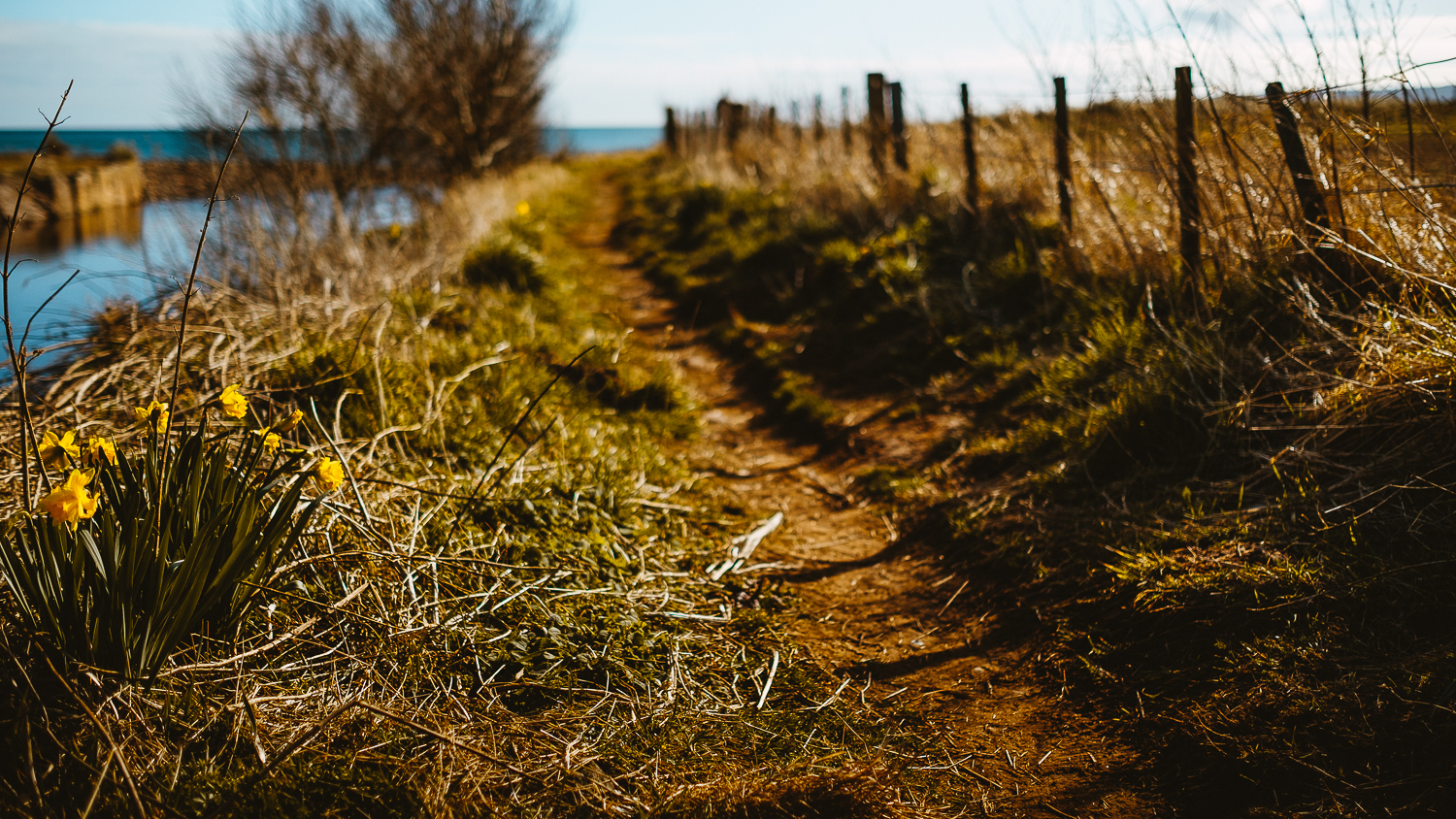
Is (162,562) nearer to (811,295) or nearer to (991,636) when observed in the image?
(991,636)

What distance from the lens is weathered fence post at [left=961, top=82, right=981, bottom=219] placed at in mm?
6176

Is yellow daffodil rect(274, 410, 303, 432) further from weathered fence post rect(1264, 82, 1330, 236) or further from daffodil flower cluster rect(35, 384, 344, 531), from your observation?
weathered fence post rect(1264, 82, 1330, 236)

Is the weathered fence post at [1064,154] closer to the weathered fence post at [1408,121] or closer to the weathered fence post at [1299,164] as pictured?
the weathered fence post at [1299,164]

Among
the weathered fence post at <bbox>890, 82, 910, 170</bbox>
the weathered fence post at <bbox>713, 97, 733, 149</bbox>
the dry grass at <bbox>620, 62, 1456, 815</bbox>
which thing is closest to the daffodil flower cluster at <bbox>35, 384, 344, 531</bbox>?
the dry grass at <bbox>620, 62, 1456, 815</bbox>

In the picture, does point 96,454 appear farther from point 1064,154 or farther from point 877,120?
point 877,120

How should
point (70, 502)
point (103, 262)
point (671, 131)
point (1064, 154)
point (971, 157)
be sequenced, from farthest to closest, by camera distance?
1. point (671, 131)
2. point (103, 262)
3. point (971, 157)
4. point (1064, 154)
5. point (70, 502)

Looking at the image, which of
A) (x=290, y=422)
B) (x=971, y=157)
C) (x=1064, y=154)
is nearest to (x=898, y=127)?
(x=971, y=157)

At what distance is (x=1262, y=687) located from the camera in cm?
200

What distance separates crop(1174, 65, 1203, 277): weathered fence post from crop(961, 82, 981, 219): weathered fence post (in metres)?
2.21

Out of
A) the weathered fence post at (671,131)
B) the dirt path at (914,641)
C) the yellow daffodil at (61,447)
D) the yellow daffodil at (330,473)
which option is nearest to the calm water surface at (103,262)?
the yellow daffodil at (61,447)

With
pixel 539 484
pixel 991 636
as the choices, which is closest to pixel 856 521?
pixel 991 636

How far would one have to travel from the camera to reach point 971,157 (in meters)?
6.27

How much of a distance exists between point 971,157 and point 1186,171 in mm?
2567

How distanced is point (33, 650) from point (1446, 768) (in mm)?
3126
